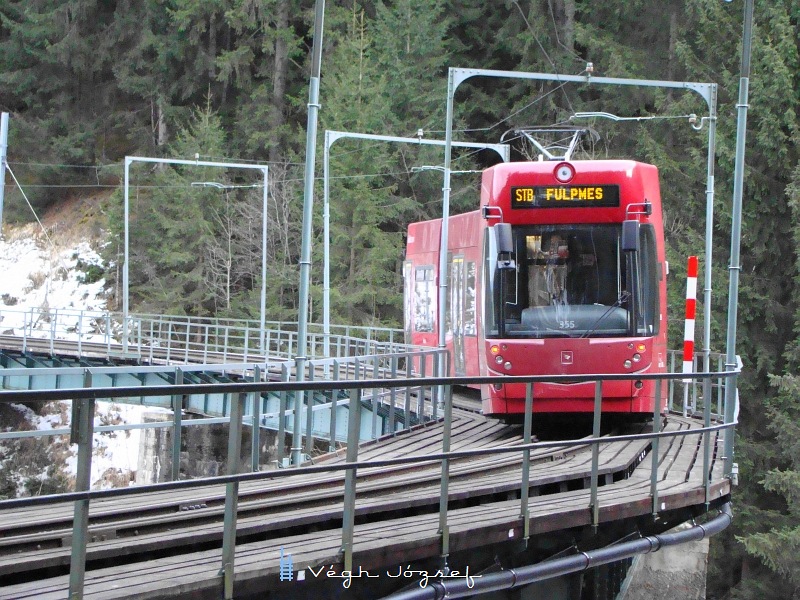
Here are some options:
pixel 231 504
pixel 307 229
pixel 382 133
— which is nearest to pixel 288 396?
pixel 307 229

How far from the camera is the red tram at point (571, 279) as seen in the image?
14422 millimetres

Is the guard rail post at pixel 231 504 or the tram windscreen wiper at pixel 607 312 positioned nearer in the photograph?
the guard rail post at pixel 231 504

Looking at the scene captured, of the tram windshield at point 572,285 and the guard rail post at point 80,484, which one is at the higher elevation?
the tram windshield at point 572,285

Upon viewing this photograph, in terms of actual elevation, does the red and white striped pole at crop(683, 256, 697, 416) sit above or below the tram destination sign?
below

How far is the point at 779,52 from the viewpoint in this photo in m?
33.8

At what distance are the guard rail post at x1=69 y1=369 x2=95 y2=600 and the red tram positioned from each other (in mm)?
9705

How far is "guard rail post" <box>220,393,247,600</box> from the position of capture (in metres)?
5.61

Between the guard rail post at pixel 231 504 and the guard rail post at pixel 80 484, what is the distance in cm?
79

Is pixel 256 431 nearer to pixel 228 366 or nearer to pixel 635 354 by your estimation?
pixel 228 366

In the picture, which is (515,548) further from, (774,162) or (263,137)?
(263,137)

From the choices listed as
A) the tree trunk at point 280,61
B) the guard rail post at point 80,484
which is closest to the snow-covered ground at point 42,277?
the tree trunk at point 280,61

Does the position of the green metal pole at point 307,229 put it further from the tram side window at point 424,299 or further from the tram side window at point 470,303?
the tram side window at point 424,299

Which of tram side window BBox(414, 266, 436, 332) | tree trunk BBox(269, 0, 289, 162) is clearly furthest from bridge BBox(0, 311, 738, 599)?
tree trunk BBox(269, 0, 289, 162)

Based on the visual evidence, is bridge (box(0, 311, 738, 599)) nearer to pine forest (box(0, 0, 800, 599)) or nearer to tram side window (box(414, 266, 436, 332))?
tram side window (box(414, 266, 436, 332))
